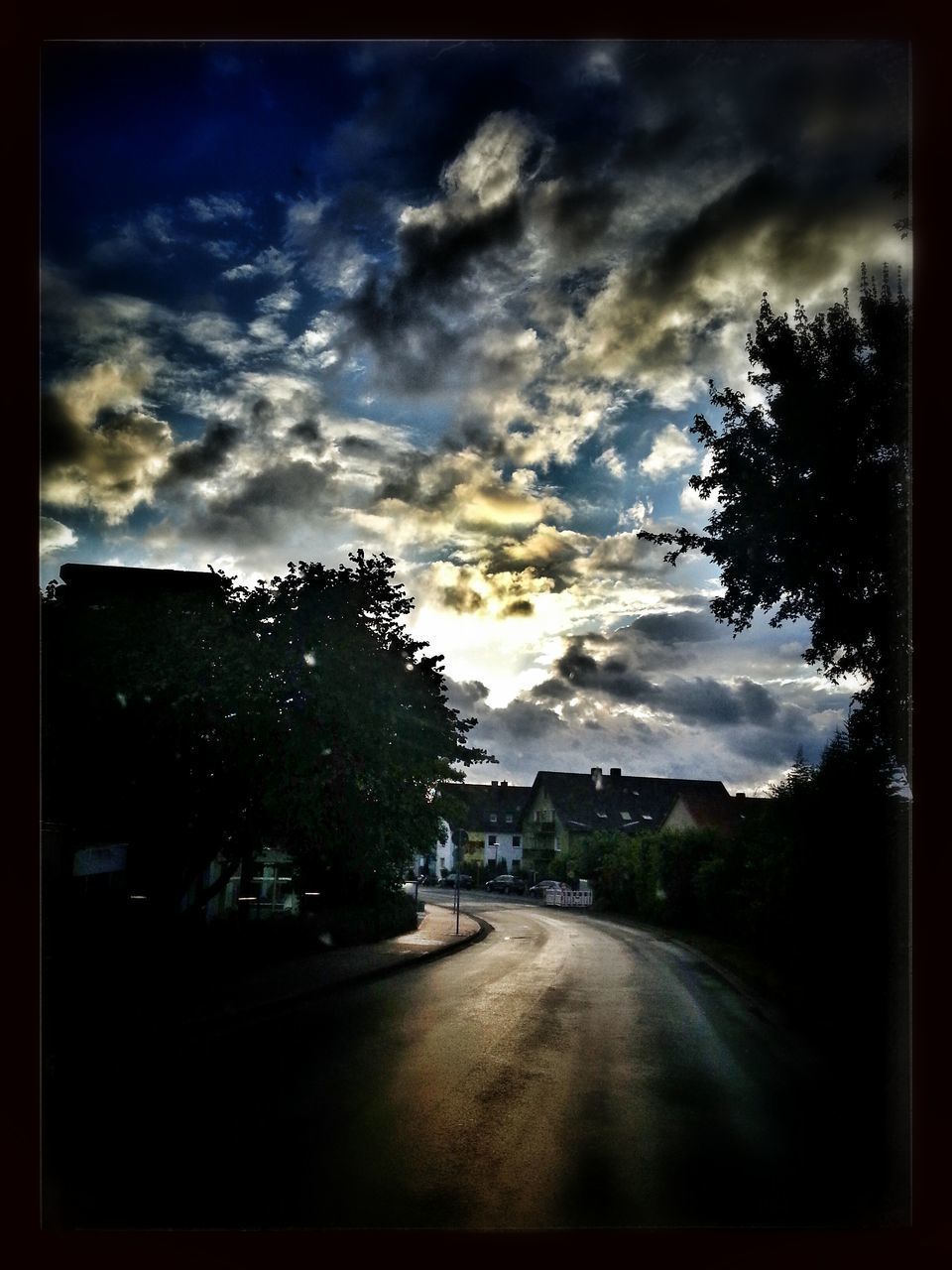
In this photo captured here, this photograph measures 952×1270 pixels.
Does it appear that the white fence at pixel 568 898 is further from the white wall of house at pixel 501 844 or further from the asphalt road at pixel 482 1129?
the white wall of house at pixel 501 844

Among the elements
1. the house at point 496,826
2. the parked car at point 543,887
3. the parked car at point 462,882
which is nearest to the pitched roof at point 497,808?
the house at point 496,826

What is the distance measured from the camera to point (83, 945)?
1170 centimetres

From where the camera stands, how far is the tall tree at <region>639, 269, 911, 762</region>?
9750 mm

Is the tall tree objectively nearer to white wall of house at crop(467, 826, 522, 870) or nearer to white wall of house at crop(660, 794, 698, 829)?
white wall of house at crop(660, 794, 698, 829)

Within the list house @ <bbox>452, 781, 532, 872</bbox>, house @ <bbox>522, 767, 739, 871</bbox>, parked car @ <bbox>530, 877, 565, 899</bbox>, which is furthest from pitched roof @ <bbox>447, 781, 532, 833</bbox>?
parked car @ <bbox>530, 877, 565, 899</bbox>

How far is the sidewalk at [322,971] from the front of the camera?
1188 cm

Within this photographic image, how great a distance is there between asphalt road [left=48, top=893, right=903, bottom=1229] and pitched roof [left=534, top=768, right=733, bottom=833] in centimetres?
4796

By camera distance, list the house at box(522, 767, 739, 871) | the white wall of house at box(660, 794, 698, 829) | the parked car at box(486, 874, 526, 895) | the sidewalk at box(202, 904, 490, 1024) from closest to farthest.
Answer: the sidewalk at box(202, 904, 490, 1024) → the white wall of house at box(660, 794, 698, 829) → the house at box(522, 767, 739, 871) → the parked car at box(486, 874, 526, 895)

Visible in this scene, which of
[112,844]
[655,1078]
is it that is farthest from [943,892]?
[112,844]

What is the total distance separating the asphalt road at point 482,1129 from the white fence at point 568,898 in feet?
110

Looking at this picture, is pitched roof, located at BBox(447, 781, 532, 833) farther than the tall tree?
Yes

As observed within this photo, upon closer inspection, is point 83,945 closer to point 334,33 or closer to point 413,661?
point 413,661

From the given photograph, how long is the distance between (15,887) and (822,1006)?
32.8ft

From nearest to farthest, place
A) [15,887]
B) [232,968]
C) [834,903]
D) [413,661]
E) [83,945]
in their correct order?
[15,887]
[834,903]
[83,945]
[232,968]
[413,661]
